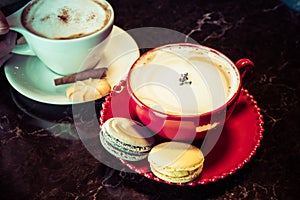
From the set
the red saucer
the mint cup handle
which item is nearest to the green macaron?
the red saucer

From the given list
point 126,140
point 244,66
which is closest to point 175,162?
point 126,140

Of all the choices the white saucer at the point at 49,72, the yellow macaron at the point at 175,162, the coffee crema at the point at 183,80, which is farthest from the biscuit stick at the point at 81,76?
the yellow macaron at the point at 175,162

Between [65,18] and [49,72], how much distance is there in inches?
4.9

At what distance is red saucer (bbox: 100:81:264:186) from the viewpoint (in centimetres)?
69

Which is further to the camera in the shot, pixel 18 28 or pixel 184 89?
pixel 18 28

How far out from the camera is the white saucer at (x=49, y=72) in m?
0.84

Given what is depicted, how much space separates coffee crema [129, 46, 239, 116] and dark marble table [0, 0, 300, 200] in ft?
0.43

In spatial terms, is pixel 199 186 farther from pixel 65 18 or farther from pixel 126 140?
pixel 65 18

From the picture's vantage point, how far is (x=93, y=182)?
0.72 meters

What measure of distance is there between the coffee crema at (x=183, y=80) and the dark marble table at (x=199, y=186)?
131mm

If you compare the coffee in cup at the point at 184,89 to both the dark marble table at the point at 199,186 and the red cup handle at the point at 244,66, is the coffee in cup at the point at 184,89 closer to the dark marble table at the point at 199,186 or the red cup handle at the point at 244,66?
the red cup handle at the point at 244,66

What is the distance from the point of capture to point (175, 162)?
66 centimetres

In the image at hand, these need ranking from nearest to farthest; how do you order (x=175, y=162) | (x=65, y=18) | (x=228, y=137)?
(x=175, y=162), (x=228, y=137), (x=65, y=18)

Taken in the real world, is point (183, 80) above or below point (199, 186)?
above
